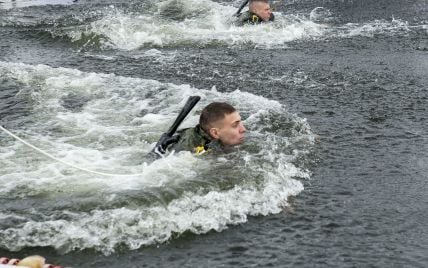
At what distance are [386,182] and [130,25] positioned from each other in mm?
9730

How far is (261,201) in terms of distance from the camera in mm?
5723

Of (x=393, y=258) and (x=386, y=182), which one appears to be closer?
(x=393, y=258)

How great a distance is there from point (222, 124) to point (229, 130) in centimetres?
12

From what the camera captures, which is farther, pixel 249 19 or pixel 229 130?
pixel 249 19

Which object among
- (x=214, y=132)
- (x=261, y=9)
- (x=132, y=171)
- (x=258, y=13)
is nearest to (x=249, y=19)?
(x=258, y=13)

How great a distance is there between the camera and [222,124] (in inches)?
263

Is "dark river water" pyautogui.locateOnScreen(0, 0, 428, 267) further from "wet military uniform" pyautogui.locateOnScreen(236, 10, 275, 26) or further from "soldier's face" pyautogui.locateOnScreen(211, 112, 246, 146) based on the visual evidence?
"wet military uniform" pyautogui.locateOnScreen(236, 10, 275, 26)

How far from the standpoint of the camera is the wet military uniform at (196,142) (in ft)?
22.4

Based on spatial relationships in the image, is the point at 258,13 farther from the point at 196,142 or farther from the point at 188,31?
the point at 196,142

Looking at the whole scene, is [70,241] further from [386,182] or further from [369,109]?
[369,109]

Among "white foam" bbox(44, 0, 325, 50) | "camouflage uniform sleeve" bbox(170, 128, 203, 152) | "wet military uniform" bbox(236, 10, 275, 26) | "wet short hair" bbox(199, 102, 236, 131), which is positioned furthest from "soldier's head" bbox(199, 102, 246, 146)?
"wet military uniform" bbox(236, 10, 275, 26)

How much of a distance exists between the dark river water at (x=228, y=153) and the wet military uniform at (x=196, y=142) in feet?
0.60

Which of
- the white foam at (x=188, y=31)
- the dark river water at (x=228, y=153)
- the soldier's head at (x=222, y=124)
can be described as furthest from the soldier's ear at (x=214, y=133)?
the white foam at (x=188, y=31)

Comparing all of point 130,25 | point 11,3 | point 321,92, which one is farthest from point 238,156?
point 11,3
